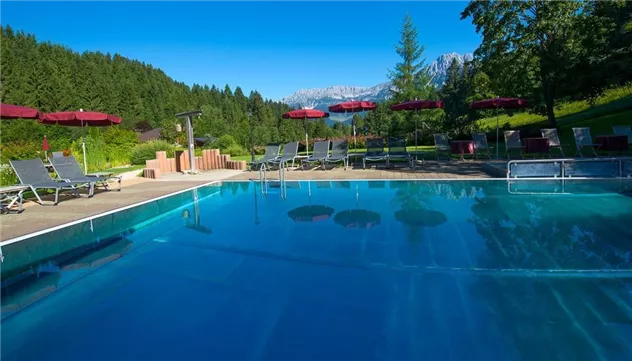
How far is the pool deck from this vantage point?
6.11m

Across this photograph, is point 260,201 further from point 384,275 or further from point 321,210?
point 384,275

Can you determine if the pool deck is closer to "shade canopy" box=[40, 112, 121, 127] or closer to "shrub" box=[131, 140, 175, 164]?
"shade canopy" box=[40, 112, 121, 127]

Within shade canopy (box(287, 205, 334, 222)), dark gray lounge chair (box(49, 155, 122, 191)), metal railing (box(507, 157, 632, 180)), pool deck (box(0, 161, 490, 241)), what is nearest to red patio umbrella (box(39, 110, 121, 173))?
dark gray lounge chair (box(49, 155, 122, 191))

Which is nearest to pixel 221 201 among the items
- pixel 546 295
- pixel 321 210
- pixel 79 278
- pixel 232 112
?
pixel 321 210

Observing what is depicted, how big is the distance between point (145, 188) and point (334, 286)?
24.2 ft

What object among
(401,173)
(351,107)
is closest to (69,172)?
(401,173)

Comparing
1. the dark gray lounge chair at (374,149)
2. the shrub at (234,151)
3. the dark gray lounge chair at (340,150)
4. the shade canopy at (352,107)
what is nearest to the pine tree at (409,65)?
the shrub at (234,151)

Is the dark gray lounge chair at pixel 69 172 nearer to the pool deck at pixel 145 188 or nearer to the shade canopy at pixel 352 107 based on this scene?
the pool deck at pixel 145 188

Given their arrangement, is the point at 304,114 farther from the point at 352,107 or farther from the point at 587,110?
the point at 587,110

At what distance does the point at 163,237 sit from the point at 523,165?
754 cm

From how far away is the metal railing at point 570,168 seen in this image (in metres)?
8.16

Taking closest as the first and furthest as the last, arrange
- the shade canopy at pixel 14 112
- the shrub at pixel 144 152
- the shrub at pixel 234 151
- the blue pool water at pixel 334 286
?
1. the blue pool water at pixel 334 286
2. the shade canopy at pixel 14 112
3. the shrub at pixel 144 152
4. the shrub at pixel 234 151

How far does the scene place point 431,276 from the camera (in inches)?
143

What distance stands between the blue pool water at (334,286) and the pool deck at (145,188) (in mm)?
659
